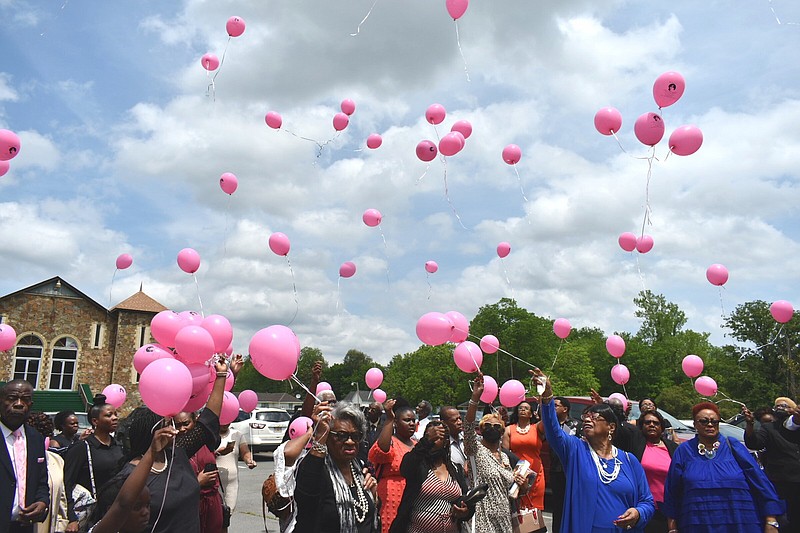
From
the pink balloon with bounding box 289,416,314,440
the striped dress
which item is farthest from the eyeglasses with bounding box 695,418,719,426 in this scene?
the pink balloon with bounding box 289,416,314,440

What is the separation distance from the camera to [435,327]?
625 centimetres

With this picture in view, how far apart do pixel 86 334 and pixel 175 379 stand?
1350 inches

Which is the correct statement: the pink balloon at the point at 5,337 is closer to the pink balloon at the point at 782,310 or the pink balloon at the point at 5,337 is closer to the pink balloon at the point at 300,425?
the pink balloon at the point at 300,425

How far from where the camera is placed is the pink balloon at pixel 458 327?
20.8 feet

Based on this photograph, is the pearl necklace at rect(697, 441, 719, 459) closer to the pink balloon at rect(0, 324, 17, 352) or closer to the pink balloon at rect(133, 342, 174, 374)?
the pink balloon at rect(133, 342, 174, 374)

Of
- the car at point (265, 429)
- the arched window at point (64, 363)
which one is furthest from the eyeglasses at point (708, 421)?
the arched window at point (64, 363)

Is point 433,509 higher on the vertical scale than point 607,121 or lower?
lower

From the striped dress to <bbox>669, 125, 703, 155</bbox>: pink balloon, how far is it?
5146mm

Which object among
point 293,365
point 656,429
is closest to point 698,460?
point 656,429

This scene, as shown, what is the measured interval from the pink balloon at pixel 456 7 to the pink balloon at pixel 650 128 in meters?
2.55

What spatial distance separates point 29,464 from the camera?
397 centimetres

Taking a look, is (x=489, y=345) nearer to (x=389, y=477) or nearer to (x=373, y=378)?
(x=389, y=477)

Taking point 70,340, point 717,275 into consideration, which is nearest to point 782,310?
point 717,275

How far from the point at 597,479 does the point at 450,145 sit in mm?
5499
